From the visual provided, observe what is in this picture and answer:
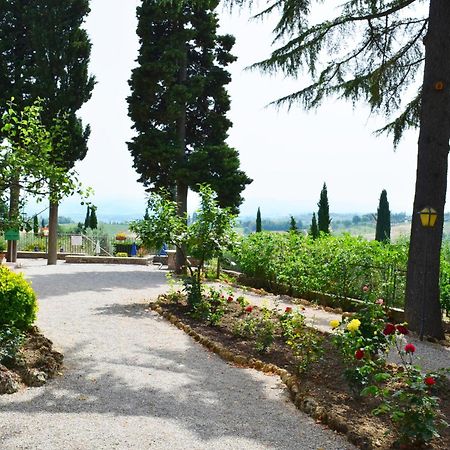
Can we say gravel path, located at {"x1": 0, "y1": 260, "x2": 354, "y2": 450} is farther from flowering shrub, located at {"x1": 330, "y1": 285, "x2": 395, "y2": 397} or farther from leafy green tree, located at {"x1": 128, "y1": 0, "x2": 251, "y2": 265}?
leafy green tree, located at {"x1": 128, "y1": 0, "x2": 251, "y2": 265}

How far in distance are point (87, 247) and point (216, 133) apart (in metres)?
9.37

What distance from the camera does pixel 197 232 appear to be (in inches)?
365

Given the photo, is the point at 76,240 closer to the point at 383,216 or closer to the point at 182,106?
the point at 182,106

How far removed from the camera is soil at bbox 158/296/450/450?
3.85m

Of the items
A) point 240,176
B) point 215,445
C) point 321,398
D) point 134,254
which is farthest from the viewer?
point 134,254

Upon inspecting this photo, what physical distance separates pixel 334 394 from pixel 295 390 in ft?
1.16

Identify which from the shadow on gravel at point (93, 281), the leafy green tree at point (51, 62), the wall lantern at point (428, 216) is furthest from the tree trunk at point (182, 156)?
A: the wall lantern at point (428, 216)

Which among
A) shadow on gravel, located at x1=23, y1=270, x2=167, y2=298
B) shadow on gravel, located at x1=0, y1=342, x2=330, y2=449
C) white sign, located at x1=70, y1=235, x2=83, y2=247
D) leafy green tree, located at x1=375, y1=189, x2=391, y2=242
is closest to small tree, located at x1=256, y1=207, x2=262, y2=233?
leafy green tree, located at x1=375, y1=189, x2=391, y2=242

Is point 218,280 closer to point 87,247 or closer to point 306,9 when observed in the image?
point 306,9

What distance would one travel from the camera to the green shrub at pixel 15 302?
19.8 ft

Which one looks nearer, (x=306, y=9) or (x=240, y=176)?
(x=306, y=9)

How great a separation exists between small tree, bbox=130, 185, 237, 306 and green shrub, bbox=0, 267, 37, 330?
3164 mm

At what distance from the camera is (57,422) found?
13.4ft

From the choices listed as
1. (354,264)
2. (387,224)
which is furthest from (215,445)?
(387,224)
